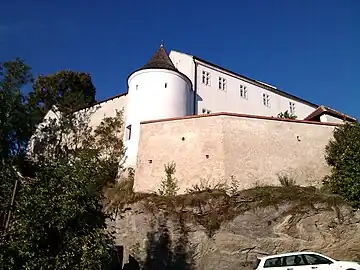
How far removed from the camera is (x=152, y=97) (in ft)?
99.0

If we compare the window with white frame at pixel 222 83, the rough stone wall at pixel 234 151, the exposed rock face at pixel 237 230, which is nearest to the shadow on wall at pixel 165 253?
the exposed rock face at pixel 237 230

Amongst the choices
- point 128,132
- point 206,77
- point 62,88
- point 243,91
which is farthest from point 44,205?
point 62,88

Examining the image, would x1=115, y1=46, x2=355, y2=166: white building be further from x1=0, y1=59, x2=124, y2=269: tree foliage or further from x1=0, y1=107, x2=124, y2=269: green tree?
x1=0, y1=107, x2=124, y2=269: green tree

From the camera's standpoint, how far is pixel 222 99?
1459 inches

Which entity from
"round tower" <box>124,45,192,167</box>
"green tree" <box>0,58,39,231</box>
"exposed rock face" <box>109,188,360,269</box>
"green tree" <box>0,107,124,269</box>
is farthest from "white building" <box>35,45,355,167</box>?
"green tree" <box>0,107,124,269</box>

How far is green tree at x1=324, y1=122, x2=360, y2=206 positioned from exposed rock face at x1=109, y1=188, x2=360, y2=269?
1.13 meters

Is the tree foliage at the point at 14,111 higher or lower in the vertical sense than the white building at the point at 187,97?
lower

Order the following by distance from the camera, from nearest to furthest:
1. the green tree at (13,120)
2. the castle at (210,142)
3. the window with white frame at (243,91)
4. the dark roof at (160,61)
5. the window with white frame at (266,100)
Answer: the green tree at (13,120)
the castle at (210,142)
the dark roof at (160,61)
the window with white frame at (243,91)
the window with white frame at (266,100)

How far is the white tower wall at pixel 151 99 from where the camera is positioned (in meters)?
29.6

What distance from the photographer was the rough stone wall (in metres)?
24.6

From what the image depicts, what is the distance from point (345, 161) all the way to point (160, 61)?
15.6 metres

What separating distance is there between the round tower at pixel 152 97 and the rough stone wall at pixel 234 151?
2.90 m

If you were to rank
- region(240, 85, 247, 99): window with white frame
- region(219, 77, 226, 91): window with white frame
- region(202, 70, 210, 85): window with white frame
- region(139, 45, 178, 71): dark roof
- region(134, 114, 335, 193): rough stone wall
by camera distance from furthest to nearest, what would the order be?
region(240, 85, 247, 99): window with white frame < region(219, 77, 226, 91): window with white frame < region(202, 70, 210, 85): window with white frame < region(139, 45, 178, 71): dark roof < region(134, 114, 335, 193): rough stone wall

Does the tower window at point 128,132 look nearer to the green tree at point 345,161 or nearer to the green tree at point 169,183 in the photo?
the green tree at point 169,183
